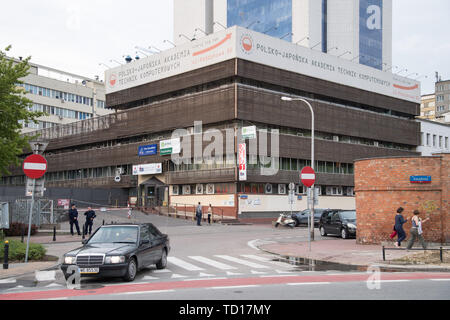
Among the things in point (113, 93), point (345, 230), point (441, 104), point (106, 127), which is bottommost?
point (345, 230)

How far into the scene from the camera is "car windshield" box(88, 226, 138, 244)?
13680mm

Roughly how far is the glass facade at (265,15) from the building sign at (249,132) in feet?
105

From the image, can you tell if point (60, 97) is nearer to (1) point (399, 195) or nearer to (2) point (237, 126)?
(2) point (237, 126)

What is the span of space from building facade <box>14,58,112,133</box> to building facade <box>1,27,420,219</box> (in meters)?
19.4

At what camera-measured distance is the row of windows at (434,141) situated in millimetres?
73438

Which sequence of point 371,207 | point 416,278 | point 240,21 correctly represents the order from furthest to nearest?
point 240,21 < point 371,207 < point 416,278

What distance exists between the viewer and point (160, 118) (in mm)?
57375

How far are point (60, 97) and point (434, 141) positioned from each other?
6296 cm

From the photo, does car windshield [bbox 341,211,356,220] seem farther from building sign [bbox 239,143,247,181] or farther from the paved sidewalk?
building sign [bbox 239,143,247,181]

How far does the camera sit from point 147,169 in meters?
58.5

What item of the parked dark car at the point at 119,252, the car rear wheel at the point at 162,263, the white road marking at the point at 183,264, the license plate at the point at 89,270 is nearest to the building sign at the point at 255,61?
the white road marking at the point at 183,264
